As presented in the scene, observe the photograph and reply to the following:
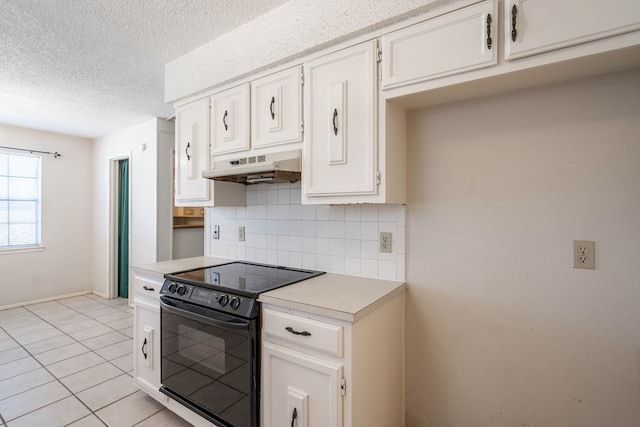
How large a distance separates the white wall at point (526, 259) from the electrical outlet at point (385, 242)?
130 millimetres

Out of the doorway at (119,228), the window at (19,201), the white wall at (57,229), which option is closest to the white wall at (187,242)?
the doorway at (119,228)

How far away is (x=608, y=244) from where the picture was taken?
132 cm

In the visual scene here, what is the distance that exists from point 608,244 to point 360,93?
1.29 m

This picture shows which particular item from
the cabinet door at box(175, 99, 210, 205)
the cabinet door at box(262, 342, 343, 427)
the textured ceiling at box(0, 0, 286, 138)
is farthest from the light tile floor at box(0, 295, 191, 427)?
the textured ceiling at box(0, 0, 286, 138)

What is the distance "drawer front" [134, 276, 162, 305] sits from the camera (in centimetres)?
204

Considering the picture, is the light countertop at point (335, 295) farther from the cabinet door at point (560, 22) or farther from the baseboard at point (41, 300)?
the baseboard at point (41, 300)

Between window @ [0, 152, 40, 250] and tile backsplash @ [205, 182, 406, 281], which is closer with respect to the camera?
tile backsplash @ [205, 182, 406, 281]

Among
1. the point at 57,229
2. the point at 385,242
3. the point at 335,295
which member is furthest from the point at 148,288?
the point at 57,229

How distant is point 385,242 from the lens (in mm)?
1843

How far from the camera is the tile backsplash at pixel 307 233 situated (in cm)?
185

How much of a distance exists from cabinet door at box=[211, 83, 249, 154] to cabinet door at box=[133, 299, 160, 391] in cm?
118

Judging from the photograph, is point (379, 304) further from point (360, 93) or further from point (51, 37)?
point (51, 37)

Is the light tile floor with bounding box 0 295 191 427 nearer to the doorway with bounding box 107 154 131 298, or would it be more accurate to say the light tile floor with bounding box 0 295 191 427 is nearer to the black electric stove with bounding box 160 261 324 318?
the doorway with bounding box 107 154 131 298

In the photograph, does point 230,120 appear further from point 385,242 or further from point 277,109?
point 385,242
